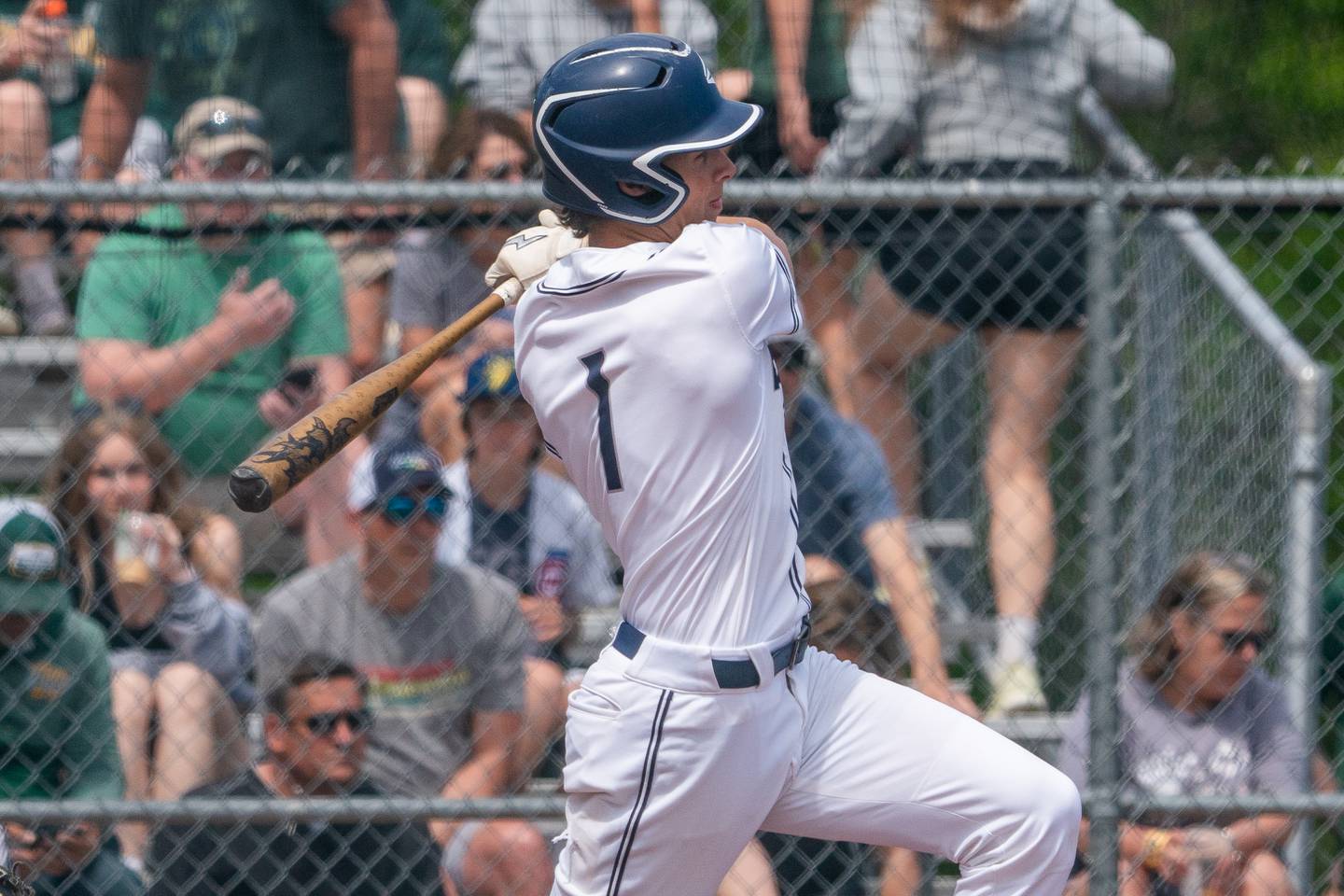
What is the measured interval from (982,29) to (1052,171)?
39 cm

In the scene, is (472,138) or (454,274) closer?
(472,138)

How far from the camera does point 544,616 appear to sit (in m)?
4.26

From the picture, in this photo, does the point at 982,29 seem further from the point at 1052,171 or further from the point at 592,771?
the point at 592,771

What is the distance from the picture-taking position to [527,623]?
4.12 m

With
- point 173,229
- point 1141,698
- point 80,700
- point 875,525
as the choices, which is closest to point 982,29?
point 875,525

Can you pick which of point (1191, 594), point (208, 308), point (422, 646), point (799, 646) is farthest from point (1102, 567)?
point (208, 308)

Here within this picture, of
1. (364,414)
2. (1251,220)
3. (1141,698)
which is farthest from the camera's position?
(1141,698)

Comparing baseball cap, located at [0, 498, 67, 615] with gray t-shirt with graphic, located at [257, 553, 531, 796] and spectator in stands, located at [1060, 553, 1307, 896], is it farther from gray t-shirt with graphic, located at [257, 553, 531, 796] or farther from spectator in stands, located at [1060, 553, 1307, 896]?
spectator in stands, located at [1060, 553, 1307, 896]

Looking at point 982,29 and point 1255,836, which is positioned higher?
point 982,29

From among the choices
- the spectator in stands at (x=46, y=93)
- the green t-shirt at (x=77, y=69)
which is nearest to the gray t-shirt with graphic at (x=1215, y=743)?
the spectator in stands at (x=46, y=93)

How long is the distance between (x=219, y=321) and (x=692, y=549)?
6.24 ft

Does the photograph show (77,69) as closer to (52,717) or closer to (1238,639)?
(52,717)

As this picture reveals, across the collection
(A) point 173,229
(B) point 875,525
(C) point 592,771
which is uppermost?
(A) point 173,229

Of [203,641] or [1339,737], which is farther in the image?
[1339,737]
